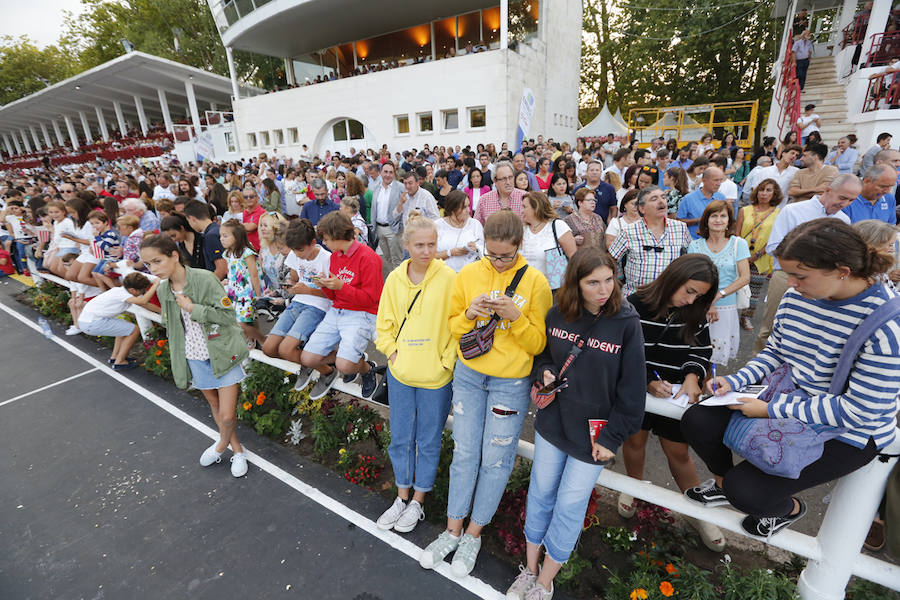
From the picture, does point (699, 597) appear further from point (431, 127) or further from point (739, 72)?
point (739, 72)

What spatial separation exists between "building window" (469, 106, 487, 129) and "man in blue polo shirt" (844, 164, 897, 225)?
52.7ft

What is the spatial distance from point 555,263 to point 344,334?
2140 millimetres

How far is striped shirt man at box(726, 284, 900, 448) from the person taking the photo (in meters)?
1.64

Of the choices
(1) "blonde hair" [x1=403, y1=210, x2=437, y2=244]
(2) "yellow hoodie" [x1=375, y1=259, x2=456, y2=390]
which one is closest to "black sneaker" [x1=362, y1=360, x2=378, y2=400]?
(2) "yellow hoodie" [x1=375, y1=259, x2=456, y2=390]

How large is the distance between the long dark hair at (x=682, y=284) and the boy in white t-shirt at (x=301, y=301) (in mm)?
2721

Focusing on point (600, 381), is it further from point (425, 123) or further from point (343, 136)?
point (343, 136)

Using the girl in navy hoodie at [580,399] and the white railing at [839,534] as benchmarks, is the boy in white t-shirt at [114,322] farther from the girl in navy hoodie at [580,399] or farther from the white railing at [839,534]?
the white railing at [839,534]

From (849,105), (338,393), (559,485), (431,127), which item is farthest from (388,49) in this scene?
(559,485)

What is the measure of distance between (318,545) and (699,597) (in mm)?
2392

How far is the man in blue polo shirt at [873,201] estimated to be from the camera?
4.23 meters

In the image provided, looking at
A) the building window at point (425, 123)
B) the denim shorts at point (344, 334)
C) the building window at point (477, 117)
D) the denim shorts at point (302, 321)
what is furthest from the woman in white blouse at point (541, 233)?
the building window at point (425, 123)

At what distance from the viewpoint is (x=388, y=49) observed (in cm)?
2659

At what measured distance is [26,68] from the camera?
5653 centimetres

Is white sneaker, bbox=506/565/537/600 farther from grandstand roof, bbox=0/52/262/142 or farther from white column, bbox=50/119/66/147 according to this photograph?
white column, bbox=50/119/66/147
